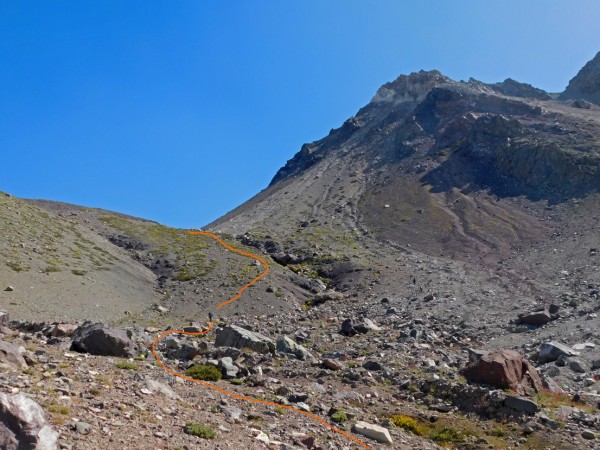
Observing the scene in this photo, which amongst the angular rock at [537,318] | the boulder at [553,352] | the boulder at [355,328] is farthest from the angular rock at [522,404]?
the angular rock at [537,318]

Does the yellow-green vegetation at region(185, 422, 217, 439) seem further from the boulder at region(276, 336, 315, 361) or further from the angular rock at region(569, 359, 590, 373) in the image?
the angular rock at region(569, 359, 590, 373)

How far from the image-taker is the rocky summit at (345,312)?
14.5 meters

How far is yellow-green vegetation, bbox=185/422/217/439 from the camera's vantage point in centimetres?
1245

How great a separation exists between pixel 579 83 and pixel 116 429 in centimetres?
21028

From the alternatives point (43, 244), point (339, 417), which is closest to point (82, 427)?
point (339, 417)

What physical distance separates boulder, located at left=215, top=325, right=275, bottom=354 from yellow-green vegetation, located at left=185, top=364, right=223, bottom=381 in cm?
592

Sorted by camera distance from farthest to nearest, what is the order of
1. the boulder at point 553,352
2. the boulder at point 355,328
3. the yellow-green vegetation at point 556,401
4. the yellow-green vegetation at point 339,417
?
the boulder at point 355,328
the boulder at point 553,352
the yellow-green vegetation at point 556,401
the yellow-green vegetation at point 339,417

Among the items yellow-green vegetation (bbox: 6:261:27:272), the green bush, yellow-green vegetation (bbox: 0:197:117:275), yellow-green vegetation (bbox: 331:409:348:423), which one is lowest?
the green bush

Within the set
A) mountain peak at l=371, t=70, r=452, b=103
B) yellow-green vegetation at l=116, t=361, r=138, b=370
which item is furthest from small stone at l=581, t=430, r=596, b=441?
mountain peak at l=371, t=70, r=452, b=103

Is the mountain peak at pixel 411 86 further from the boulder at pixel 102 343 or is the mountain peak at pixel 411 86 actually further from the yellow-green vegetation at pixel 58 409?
the yellow-green vegetation at pixel 58 409

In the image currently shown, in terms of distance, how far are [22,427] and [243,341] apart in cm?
1687

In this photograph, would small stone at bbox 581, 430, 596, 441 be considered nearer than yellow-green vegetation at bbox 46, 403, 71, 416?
No

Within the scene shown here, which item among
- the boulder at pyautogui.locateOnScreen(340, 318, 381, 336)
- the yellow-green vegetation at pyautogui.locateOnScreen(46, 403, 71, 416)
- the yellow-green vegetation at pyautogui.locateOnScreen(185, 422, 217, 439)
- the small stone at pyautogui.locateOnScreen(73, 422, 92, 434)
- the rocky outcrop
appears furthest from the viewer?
the rocky outcrop

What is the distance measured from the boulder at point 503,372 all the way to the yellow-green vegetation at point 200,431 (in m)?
12.7
